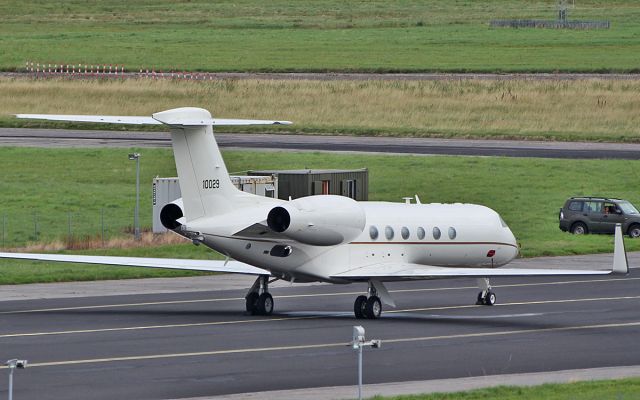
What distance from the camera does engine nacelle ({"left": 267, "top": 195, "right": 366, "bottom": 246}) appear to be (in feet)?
112

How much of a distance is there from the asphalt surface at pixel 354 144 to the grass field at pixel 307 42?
1571 inches

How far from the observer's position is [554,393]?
2497 cm

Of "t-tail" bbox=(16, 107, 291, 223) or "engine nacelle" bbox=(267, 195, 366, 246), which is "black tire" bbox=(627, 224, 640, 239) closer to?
"engine nacelle" bbox=(267, 195, 366, 246)

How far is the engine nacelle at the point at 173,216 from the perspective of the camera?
3497 cm

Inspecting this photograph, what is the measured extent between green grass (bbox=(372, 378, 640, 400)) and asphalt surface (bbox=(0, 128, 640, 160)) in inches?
2093

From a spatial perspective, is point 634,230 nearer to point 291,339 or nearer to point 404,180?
point 404,180

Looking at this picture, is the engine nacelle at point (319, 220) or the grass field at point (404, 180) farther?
the grass field at point (404, 180)

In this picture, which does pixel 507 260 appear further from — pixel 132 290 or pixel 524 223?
pixel 524 223

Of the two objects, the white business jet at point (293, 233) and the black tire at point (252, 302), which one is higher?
the white business jet at point (293, 233)

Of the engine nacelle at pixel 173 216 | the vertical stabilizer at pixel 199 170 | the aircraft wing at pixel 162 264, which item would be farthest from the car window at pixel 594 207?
the engine nacelle at pixel 173 216

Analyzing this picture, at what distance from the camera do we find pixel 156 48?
5807 inches

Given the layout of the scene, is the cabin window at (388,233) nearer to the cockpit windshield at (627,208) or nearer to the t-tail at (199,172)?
the t-tail at (199,172)

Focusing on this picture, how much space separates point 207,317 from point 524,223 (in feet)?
93.7

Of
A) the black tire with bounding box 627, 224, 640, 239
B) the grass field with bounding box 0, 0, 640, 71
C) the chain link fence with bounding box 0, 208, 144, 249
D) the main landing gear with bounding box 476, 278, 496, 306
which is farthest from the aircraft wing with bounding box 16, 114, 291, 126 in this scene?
the grass field with bounding box 0, 0, 640, 71
